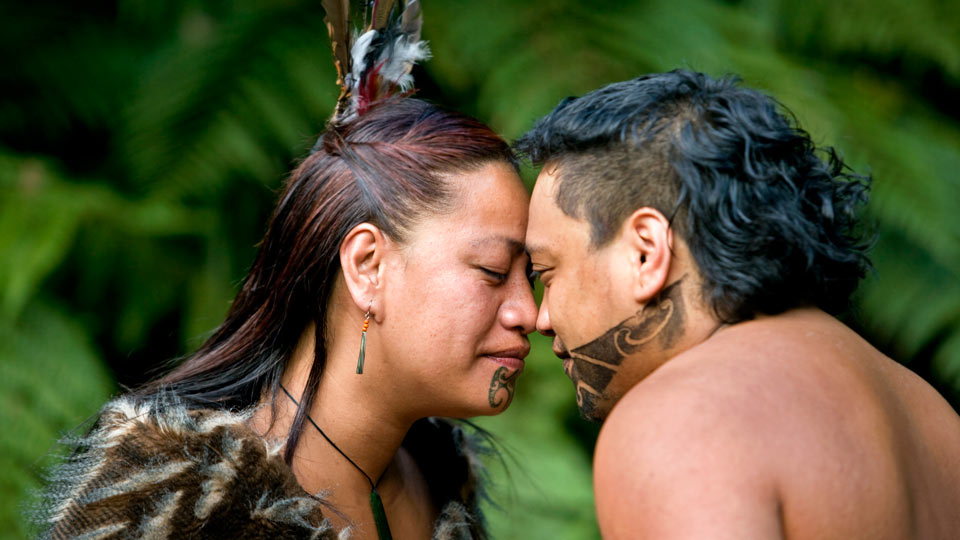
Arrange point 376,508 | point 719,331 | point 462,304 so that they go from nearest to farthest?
point 719,331, point 462,304, point 376,508

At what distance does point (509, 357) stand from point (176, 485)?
2.17ft

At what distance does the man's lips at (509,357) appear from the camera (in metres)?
1.87

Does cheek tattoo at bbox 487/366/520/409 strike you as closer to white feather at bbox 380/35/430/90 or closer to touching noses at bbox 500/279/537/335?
touching noses at bbox 500/279/537/335

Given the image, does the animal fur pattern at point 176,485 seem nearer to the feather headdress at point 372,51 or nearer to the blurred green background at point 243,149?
the feather headdress at point 372,51

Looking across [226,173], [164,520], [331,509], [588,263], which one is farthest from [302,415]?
[226,173]

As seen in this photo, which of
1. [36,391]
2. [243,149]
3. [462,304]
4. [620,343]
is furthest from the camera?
[243,149]

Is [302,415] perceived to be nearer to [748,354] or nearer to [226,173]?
[748,354]

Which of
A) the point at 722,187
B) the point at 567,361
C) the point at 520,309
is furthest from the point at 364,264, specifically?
the point at 722,187

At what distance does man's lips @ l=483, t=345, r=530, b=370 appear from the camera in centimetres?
187

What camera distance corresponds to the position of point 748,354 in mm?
1304

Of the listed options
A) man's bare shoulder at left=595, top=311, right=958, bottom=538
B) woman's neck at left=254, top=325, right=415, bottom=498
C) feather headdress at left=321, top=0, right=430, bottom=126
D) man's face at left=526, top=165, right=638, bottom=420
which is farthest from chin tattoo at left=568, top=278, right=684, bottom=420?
feather headdress at left=321, top=0, right=430, bottom=126

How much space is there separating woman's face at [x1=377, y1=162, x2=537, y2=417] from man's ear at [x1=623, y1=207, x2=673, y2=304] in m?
0.39

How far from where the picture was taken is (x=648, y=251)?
1.49 m

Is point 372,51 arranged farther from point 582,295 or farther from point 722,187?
point 722,187
